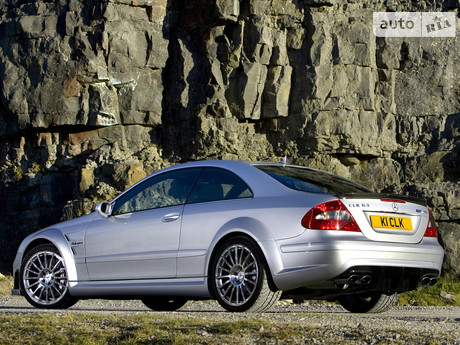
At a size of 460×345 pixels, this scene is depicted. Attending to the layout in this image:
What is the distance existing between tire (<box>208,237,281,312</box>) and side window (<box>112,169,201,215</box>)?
0.80 m

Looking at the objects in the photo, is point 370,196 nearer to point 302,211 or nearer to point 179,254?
point 302,211

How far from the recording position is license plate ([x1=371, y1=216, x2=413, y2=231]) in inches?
250

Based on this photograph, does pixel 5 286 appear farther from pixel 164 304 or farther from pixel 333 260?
pixel 333 260

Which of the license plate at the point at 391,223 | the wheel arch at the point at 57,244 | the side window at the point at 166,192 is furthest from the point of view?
the wheel arch at the point at 57,244

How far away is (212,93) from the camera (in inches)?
951

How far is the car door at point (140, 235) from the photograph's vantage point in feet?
23.1

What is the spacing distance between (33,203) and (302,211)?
68.3 feet

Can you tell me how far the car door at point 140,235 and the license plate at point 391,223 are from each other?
5.70 ft

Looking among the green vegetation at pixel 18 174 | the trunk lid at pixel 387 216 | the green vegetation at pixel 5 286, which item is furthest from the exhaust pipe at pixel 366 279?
the green vegetation at pixel 18 174

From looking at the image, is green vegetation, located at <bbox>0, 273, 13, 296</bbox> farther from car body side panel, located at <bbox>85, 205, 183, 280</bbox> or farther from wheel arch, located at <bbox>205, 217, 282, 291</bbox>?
wheel arch, located at <bbox>205, 217, 282, 291</bbox>

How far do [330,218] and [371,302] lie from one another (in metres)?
1.73

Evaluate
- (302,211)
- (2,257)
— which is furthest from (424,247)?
(2,257)

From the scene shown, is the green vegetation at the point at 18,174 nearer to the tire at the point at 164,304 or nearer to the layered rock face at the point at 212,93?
the layered rock face at the point at 212,93

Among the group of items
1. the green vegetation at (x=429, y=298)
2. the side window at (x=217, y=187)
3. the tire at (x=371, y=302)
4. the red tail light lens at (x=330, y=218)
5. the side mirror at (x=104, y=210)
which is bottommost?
the green vegetation at (x=429, y=298)
